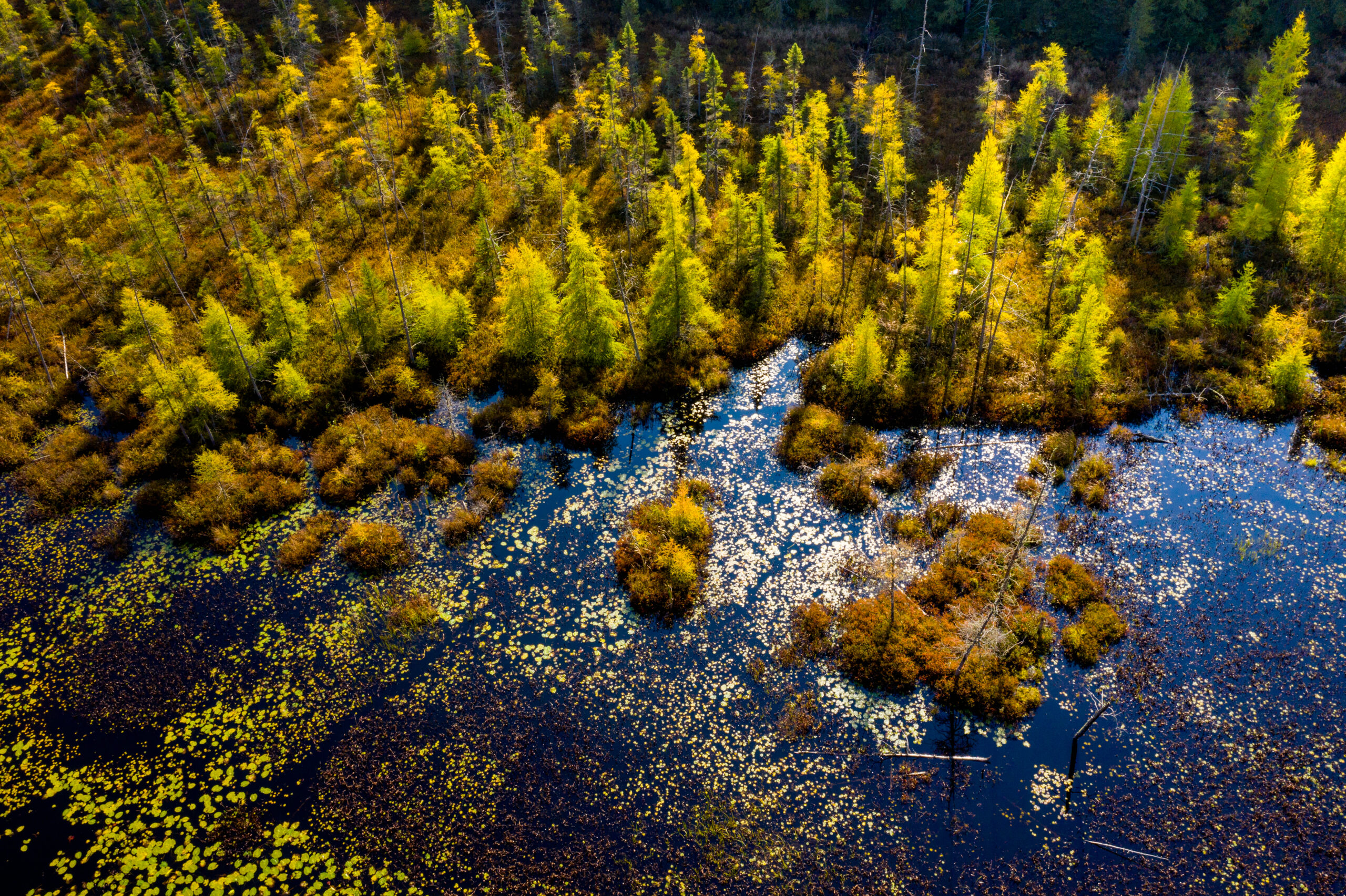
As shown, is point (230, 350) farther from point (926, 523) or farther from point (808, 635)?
point (926, 523)

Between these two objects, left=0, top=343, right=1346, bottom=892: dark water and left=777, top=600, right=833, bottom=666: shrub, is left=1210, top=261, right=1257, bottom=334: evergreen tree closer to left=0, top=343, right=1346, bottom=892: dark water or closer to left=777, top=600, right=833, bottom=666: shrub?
left=0, top=343, right=1346, bottom=892: dark water

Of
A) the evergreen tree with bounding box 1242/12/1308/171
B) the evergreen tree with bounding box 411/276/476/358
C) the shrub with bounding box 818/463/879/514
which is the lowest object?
the shrub with bounding box 818/463/879/514

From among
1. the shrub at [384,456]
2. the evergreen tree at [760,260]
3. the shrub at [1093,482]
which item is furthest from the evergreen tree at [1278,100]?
the shrub at [384,456]

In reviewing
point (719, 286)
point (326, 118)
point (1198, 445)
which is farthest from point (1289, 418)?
point (326, 118)

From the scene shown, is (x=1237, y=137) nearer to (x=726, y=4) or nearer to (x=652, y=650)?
(x=726, y=4)

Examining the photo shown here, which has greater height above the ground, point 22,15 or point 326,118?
point 22,15

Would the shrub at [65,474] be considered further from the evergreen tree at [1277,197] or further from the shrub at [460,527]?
the evergreen tree at [1277,197]

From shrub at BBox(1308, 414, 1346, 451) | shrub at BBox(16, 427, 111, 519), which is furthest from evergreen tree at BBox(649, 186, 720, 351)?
shrub at BBox(1308, 414, 1346, 451)
